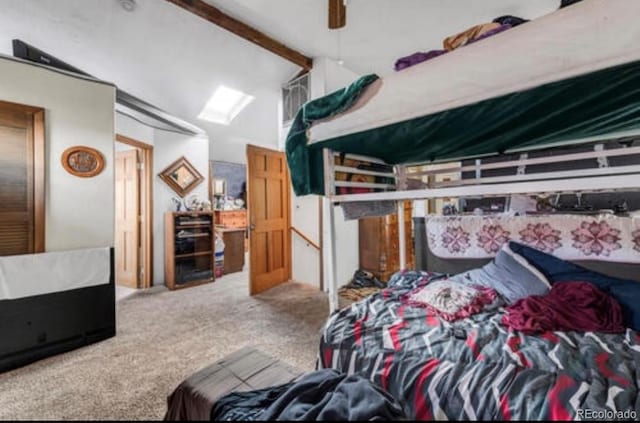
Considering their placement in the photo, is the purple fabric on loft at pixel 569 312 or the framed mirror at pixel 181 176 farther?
the framed mirror at pixel 181 176

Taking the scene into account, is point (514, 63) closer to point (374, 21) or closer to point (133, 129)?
point (374, 21)

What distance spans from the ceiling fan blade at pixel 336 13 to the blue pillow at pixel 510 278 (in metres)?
2.31

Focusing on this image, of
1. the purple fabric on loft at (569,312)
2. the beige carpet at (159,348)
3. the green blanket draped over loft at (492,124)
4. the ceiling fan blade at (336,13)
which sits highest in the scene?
the ceiling fan blade at (336,13)

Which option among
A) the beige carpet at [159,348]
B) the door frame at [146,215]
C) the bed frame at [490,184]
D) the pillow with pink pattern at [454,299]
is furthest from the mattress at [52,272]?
the pillow with pink pattern at [454,299]

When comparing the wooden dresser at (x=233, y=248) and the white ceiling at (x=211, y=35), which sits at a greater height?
the white ceiling at (x=211, y=35)

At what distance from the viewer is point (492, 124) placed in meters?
1.42

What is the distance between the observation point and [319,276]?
13.4ft

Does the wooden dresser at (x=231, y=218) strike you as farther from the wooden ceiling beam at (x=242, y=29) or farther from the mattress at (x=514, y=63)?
the mattress at (x=514, y=63)

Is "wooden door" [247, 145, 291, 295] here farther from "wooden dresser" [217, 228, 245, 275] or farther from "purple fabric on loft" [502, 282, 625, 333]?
"purple fabric on loft" [502, 282, 625, 333]

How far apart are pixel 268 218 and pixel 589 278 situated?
336 cm

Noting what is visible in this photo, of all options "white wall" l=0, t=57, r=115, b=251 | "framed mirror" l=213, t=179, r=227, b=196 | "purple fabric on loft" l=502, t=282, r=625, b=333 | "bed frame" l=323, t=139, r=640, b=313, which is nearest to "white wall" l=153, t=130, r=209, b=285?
"white wall" l=0, t=57, r=115, b=251

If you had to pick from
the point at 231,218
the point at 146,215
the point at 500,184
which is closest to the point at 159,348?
the point at 146,215

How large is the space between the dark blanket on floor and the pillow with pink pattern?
1.04 m

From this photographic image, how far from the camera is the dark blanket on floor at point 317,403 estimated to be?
2.03 feet
